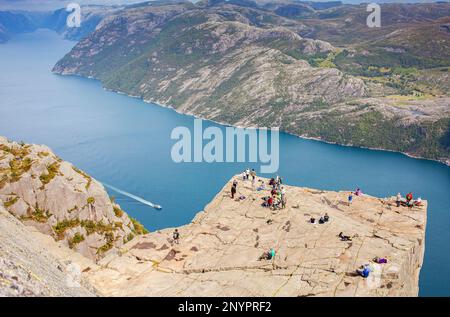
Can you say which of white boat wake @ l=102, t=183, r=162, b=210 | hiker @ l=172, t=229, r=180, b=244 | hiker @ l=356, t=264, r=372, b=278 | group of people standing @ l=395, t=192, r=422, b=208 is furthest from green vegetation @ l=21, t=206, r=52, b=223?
white boat wake @ l=102, t=183, r=162, b=210

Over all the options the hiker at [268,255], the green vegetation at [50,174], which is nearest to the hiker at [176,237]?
the hiker at [268,255]

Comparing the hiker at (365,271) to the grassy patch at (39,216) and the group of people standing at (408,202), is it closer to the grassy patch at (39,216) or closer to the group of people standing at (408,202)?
the group of people standing at (408,202)

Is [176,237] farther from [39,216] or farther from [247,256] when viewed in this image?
[39,216]

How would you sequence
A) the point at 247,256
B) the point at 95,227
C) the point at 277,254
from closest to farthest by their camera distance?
the point at 277,254, the point at 247,256, the point at 95,227

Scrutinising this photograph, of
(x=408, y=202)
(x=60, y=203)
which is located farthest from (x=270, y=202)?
(x=60, y=203)

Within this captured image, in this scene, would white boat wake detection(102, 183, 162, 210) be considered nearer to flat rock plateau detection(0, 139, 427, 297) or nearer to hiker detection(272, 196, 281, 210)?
flat rock plateau detection(0, 139, 427, 297)

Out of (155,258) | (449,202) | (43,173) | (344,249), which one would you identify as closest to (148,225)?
(43,173)

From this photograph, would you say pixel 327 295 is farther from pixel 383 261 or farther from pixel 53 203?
pixel 53 203
